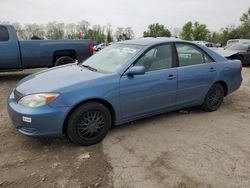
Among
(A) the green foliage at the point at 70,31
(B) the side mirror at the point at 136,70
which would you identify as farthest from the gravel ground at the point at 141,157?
(A) the green foliage at the point at 70,31

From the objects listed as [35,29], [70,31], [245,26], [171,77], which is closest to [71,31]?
[70,31]

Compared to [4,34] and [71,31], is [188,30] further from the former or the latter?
[4,34]

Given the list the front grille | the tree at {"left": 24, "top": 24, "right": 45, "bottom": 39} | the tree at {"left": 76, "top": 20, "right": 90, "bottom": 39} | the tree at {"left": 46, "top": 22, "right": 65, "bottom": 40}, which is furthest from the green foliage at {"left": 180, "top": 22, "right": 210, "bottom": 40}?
the front grille

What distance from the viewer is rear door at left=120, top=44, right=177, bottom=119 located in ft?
13.1

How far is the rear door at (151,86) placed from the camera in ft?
13.1

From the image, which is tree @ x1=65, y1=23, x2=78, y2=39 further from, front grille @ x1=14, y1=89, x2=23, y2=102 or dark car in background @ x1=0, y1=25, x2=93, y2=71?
front grille @ x1=14, y1=89, x2=23, y2=102

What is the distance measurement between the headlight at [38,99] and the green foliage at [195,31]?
227 feet

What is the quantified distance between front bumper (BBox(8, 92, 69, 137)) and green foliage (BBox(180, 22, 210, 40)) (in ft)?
→ 227

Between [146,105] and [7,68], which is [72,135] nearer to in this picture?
[146,105]

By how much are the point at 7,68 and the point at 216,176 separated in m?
7.61

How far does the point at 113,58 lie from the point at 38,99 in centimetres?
158

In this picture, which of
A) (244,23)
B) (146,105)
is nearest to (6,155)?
(146,105)

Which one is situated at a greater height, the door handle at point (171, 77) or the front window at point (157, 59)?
the front window at point (157, 59)

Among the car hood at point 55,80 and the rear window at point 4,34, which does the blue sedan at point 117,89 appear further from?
the rear window at point 4,34
